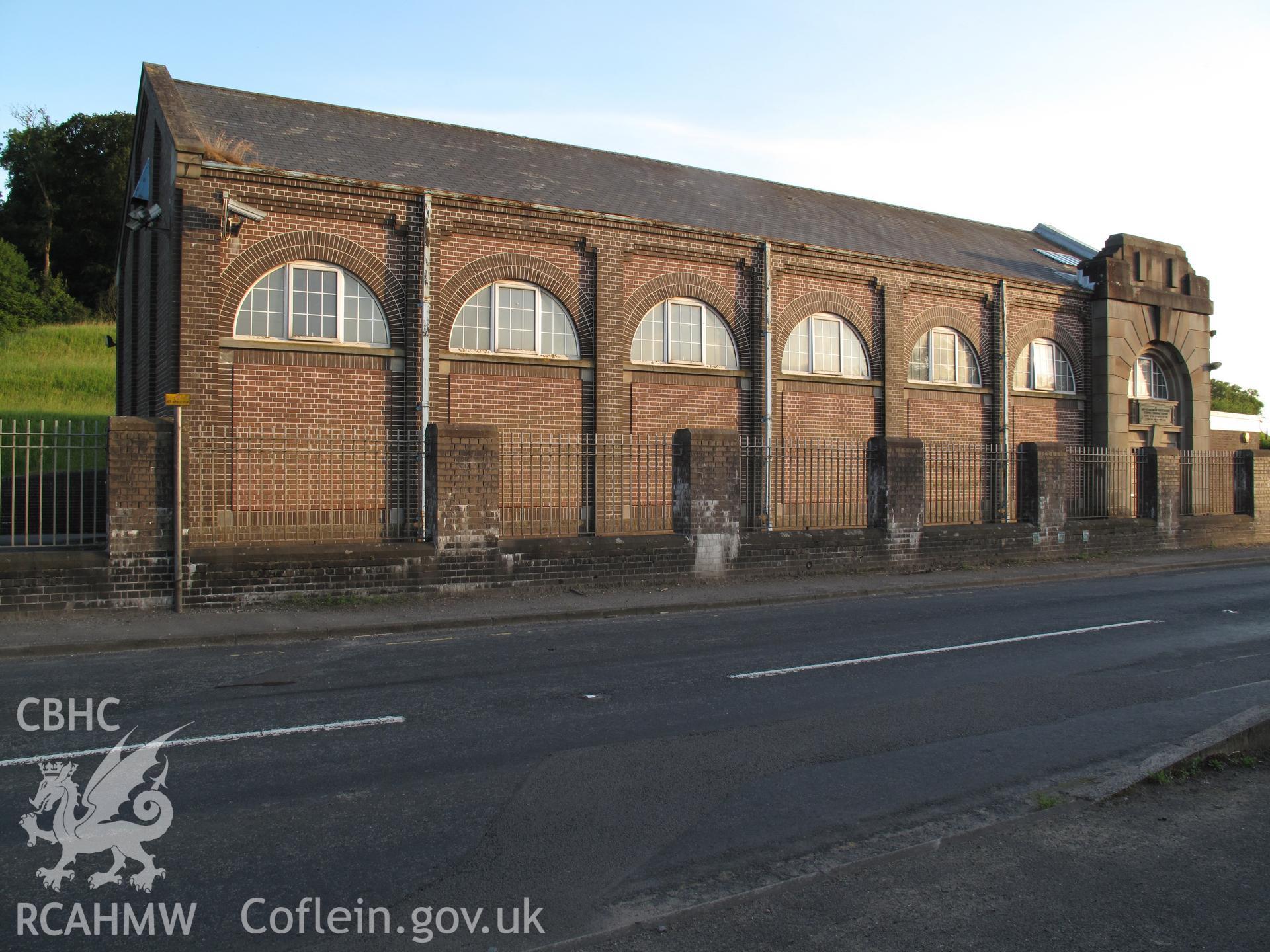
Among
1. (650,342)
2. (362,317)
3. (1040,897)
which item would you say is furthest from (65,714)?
(650,342)

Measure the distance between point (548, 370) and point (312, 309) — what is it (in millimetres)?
4639

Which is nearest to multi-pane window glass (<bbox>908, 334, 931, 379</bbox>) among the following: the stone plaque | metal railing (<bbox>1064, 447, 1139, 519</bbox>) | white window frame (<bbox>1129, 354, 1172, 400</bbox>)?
metal railing (<bbox>1064, 447, 1139, 519</bbox>)

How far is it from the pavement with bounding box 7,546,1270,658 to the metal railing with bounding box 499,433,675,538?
3554 mm

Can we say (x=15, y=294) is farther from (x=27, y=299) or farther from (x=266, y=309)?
(x=266, y=309)

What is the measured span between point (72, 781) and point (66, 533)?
7.90 m

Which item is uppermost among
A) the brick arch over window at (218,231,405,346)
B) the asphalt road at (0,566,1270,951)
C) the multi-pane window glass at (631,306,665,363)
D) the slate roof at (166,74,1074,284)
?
the slate roof at (166,74,1074,284)

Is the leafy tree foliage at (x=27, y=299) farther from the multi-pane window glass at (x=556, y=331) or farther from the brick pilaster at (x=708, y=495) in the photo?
the brick pilaster at (x=708, y=495)

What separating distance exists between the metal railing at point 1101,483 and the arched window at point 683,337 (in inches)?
313

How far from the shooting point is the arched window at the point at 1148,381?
2662 centimetres

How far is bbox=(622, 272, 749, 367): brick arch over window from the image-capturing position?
63.4 ft

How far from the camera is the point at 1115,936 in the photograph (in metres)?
3.52

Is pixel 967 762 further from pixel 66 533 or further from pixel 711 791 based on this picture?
pixel 66 533

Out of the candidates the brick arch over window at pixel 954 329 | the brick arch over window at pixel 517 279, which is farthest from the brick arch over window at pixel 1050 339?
the brick arch over window at pixel 517 279

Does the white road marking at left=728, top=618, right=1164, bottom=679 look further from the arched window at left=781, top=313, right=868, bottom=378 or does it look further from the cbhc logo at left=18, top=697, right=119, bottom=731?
the arched window at left=781, top=313, right=868, bottom=378
